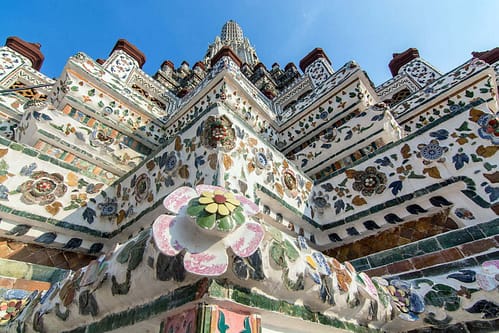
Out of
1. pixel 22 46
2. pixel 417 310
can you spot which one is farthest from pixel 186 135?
pixel 22 46

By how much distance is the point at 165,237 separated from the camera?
819mm

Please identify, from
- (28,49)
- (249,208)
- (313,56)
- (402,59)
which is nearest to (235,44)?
(313,56)

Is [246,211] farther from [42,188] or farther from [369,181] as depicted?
[42,188]

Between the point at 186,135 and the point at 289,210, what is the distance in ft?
3.87

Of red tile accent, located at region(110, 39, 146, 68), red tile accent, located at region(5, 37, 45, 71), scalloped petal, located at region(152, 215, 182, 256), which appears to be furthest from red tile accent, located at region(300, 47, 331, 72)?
scalloped petal, located at region(152, 215, 182, 256)

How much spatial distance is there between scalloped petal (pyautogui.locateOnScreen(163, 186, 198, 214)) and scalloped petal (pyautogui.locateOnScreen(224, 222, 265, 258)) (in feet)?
0.70

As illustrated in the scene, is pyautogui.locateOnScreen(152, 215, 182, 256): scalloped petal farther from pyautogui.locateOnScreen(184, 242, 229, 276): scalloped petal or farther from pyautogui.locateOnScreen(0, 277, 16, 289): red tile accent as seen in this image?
pyautogui.locateOnScreen(0, 277, 16, 289): red tile accent

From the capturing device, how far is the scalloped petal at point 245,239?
2.71 ft

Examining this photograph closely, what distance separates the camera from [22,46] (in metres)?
5.79

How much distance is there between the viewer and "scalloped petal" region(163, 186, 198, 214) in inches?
36.2

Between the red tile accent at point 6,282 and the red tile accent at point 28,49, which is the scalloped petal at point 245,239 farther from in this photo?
the red tile accent at point 28,49

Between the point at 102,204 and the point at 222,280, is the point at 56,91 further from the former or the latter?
the point at 222,280

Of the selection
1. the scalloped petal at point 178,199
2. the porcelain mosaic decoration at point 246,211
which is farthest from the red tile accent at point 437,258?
the scalloped petal at point 178,199

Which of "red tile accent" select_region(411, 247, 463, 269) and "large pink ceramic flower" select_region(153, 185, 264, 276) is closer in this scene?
"large pink ceramic flower" select_region(153, 185, 264, 276)
